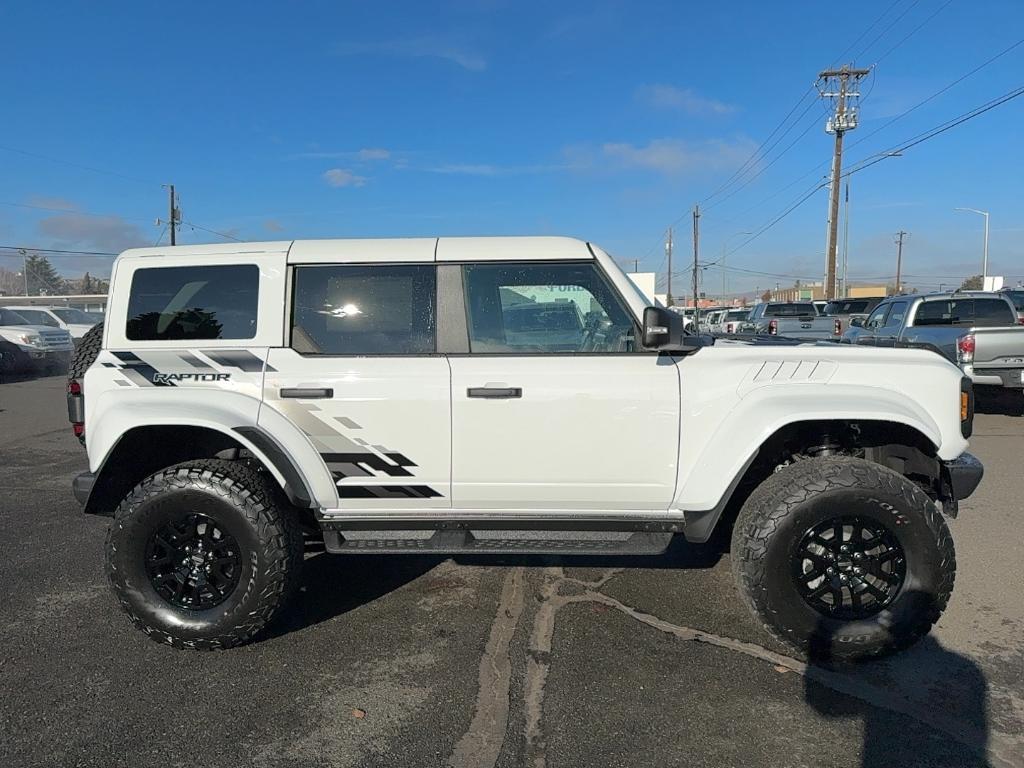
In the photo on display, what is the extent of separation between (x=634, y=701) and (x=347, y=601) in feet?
5.80

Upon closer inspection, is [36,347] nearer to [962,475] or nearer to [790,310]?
[962,475]

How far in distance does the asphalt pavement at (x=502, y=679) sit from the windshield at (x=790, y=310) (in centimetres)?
1769

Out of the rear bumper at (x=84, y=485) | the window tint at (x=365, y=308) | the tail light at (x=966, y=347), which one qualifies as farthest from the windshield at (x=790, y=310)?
the rear bumper at (x=84, y=485)

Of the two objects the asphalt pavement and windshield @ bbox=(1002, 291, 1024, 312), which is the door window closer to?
the asphalt pavement

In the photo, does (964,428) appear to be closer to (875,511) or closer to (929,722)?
(875,511)

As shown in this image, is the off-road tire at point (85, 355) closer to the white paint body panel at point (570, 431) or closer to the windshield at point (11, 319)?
the white paint body panel at point (570, 431)

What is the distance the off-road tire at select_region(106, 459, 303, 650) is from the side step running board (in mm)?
286

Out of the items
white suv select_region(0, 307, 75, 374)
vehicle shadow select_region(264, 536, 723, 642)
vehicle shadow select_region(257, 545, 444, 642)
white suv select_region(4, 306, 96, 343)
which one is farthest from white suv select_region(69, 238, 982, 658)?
white suv select_region(4, 306, 96, 343)

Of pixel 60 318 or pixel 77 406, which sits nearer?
pixel 77 406

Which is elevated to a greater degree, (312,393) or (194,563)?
(312,393)

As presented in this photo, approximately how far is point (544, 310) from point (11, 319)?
20233 mm

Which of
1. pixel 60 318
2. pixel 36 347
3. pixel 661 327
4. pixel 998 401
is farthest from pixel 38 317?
pixel 998 401

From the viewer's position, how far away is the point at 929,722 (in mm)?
2744

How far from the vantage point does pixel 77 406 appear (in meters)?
3.62
